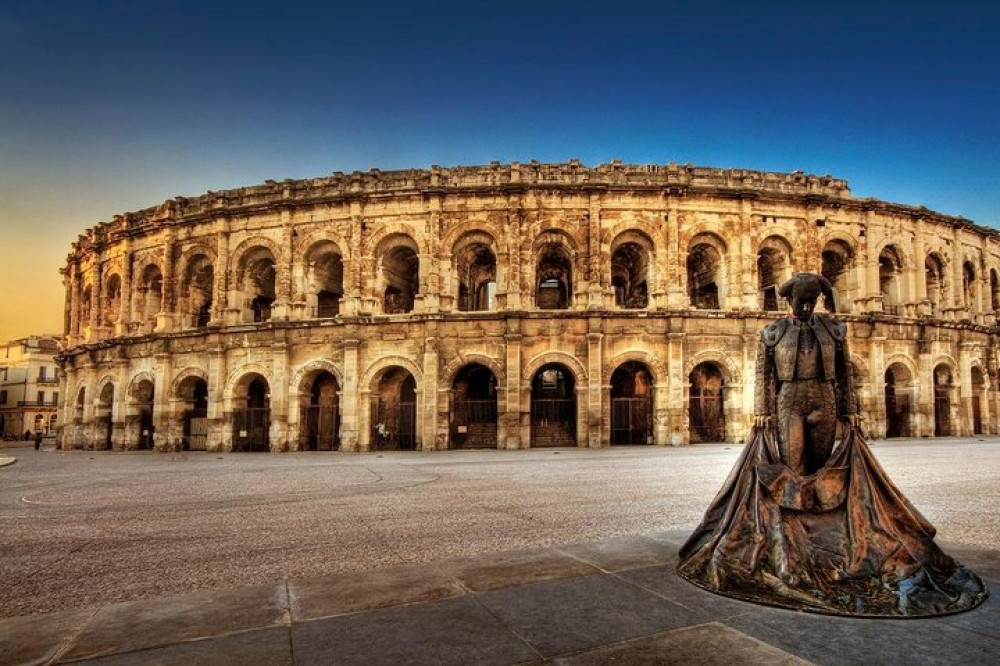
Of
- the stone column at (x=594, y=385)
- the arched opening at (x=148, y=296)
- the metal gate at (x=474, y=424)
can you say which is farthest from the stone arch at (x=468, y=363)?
the arched opening at (x=148, y=296)

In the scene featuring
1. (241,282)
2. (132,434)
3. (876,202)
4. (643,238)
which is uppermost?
(876,202)

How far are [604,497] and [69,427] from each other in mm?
28585

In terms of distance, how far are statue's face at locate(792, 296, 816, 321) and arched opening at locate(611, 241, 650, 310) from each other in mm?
17299

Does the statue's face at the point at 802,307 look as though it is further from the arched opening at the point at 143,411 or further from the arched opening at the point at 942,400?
the arched opening at the point at 143,411

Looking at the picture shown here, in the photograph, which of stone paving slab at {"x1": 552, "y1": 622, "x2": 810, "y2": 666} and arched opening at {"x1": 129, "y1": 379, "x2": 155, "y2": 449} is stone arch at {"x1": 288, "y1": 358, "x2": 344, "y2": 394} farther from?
stone paving slab at {"x1": 552, "y1": 622, "x2": 810, "y2": 666}

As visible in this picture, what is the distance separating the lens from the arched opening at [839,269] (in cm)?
2256

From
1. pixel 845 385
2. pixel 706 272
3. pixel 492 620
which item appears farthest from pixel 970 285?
pixel 492 620

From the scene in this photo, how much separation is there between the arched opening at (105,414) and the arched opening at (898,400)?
33.8m

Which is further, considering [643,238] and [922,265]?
[922,265]

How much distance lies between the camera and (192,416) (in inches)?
925

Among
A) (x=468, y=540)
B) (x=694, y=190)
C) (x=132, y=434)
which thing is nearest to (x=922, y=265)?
(x=694, y=190)

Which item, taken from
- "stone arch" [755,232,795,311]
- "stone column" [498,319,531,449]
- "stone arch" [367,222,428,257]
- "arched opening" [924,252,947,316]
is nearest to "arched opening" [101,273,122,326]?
"stone arch" [367,222,428,257]

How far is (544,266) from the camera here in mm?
25359

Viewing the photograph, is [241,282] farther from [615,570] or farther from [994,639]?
[994,639]
